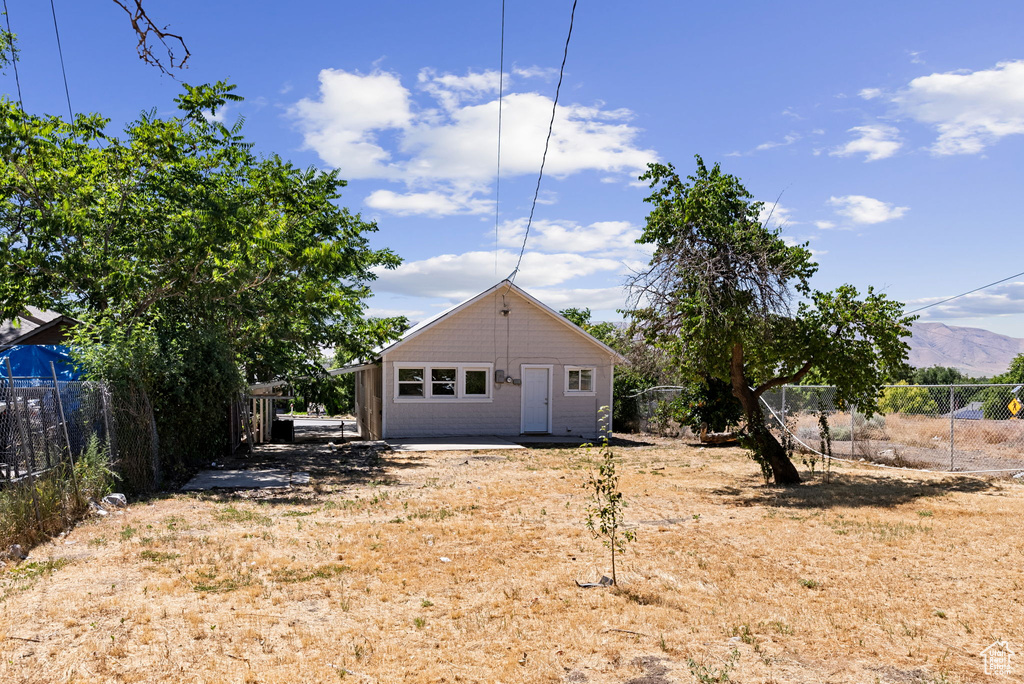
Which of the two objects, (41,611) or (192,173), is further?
(192,173)

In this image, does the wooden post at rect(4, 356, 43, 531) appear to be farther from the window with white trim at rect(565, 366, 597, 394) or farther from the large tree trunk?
the window with white trim at rect(565, 366, 597, 394)

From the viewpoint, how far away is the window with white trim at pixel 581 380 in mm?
23000

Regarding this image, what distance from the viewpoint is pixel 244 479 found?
12859mm

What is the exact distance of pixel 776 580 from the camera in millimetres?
6496

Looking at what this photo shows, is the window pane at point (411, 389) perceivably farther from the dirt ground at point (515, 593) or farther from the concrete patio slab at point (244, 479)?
the dirt ground at point (515, 593)

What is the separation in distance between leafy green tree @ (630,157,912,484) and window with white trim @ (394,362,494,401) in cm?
1016

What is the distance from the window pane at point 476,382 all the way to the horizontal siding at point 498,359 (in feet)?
1.02

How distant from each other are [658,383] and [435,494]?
14.8m

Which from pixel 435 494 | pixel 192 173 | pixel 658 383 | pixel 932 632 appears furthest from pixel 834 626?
pixel 658 383

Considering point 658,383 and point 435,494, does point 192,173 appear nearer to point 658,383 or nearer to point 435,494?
point 435,494

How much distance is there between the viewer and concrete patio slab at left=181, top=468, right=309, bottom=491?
39.5 feet

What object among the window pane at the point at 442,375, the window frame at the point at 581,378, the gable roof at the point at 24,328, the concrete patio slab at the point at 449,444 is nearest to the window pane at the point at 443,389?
the window pane at the point at 442,375

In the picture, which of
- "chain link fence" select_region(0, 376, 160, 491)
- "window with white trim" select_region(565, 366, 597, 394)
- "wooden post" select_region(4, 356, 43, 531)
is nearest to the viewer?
"wooden post" select_region(4, 356, 43, 531)

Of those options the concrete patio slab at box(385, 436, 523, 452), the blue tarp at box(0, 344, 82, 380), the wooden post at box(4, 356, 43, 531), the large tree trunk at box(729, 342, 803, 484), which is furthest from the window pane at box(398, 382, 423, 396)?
the wooden post at box(4, 356, 43, 531)
